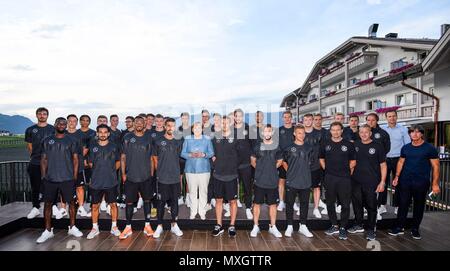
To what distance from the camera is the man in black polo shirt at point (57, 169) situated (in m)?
4.79

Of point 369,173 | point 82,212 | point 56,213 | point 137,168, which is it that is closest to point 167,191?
point 137,168

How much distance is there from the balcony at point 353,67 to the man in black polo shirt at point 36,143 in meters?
21.8

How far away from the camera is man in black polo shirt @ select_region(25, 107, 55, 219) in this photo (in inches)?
216

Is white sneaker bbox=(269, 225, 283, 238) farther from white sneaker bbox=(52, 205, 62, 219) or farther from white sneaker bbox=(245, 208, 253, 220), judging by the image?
white sneaker bbox=(52, 205, 62, 219)

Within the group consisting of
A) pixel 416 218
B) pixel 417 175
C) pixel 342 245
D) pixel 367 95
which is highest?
pixel 367 95

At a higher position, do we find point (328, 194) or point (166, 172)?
point (166, 172)

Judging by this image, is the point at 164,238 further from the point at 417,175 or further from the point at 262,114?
the point at 417,175

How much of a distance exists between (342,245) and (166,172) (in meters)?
3.57

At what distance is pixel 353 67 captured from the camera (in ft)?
72.6

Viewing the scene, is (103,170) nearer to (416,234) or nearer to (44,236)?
(44,236)

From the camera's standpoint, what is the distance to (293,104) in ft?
134

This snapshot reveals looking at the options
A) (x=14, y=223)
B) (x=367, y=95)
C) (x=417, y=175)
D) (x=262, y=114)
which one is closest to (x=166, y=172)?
(x=262, y=114)

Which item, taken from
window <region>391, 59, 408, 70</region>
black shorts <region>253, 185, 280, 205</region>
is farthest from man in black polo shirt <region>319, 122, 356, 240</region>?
window <region>391, 59, 408, 70</region>
